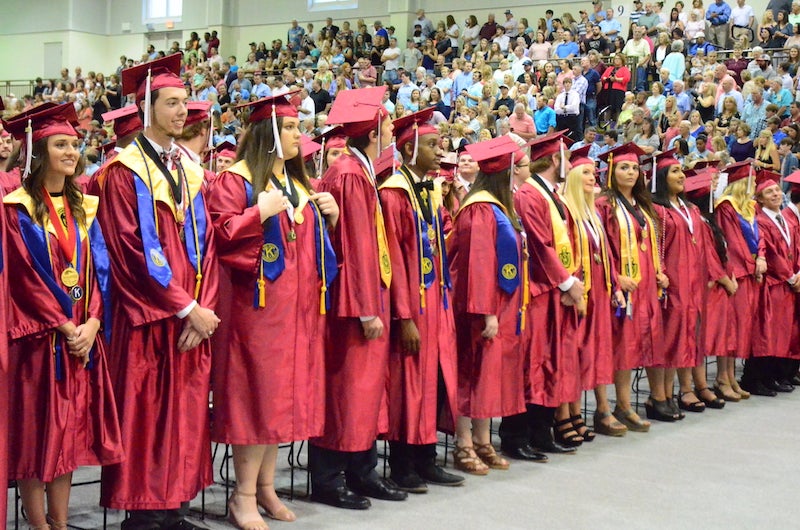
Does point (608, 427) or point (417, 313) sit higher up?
point (417, 313)

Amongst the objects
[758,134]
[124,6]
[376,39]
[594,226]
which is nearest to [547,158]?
[594,226]

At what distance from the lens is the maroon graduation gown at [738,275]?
8.55 m

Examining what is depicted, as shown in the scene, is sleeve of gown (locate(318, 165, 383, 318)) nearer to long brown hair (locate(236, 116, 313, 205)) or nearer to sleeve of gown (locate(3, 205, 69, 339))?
Answer: long brown hair (locate(236, 116, 313, 205))

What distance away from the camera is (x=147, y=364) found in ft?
13.9

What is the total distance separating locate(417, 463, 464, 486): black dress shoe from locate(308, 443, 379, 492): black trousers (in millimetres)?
396

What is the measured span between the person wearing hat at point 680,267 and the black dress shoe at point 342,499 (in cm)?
332

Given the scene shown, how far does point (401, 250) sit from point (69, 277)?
1836 millimetres

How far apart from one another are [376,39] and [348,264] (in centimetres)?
1898

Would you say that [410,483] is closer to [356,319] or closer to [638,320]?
[356,319]

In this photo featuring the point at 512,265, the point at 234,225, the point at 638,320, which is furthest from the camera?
the point at 638,320

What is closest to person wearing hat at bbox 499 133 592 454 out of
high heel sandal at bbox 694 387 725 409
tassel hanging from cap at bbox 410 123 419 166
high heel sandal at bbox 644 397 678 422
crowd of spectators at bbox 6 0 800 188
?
tassel hanging from cap at bbox 410 123 419 166

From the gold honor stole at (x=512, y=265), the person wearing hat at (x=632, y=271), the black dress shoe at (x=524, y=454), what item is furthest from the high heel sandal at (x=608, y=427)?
the gold honor stole at (x=512, y=265)

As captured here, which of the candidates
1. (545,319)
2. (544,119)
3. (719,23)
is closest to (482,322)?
(545,319)

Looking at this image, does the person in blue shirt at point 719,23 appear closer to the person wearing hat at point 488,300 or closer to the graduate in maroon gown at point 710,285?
the graduate in maroon gown at point 710,285
